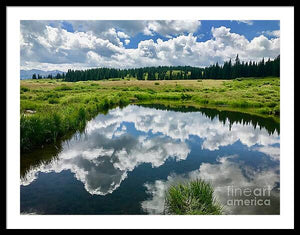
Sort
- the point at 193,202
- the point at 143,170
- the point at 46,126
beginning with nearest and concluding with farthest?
the point at 193,202 < the point at 143,170 < the point at 46,126

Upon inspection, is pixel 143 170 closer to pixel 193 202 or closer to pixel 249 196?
pixel 193 202

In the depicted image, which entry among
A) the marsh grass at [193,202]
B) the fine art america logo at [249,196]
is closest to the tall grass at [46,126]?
the marsh grass at [193,202]

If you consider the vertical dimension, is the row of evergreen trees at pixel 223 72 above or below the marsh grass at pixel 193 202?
above

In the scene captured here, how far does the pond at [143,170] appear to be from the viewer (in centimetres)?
632

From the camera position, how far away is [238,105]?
29.8m

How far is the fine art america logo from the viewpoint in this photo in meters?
6.41

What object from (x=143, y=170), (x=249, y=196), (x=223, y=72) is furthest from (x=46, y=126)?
(x=223, y=72)

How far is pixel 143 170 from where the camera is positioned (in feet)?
29.0

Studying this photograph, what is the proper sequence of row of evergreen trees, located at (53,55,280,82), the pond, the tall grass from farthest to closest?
row of evergreen trees, located at (53,55,280,82)
the tall grass
the pond

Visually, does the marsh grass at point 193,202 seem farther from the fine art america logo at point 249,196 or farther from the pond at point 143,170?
the fine art america logo at point 249,196

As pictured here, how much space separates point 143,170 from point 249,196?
3911mm

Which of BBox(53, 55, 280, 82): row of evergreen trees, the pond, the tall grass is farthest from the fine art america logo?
BBox(53, 55, 280, 82): row of evergreen trees

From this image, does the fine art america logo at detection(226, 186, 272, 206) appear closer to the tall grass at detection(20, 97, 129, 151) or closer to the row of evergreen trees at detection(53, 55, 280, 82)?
the tall grass at detection(20, 97, 129, 151)

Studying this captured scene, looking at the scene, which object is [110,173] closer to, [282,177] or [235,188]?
[235,188]
